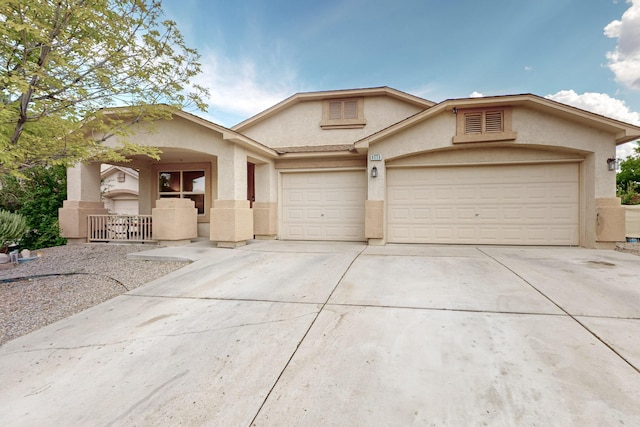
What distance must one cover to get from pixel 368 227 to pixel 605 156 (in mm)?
6781

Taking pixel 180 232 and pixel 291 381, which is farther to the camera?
pixel 180 232

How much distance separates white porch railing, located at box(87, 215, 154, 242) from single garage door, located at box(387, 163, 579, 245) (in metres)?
8.51

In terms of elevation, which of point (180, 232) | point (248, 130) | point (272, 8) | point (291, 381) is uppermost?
point (272, 8)

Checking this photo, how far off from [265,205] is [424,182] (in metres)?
5.52

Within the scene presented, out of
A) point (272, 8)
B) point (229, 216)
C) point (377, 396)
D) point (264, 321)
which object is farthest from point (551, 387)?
point (272, 8)

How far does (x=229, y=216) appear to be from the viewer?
8.16m

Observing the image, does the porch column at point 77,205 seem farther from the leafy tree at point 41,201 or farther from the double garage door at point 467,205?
the double garage door at point 467,205

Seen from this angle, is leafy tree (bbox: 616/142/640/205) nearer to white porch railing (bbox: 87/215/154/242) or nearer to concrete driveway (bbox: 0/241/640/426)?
concrete driveway (bbox: 0/241/640/426)

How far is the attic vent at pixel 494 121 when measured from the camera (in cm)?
796

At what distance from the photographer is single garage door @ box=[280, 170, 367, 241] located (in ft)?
31.6

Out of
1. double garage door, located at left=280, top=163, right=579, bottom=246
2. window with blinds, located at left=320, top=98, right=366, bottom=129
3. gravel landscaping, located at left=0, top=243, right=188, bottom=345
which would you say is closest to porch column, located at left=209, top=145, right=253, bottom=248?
gravel landscaping, located at left=0, top=243, right=188, bottom=345

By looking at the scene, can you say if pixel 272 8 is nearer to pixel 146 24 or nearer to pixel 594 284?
pixel 146 24

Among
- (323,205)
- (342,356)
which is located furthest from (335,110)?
(342,356)

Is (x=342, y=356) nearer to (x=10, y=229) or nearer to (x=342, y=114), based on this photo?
(x=10, y=229)
